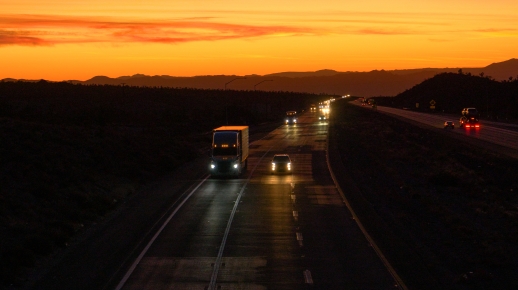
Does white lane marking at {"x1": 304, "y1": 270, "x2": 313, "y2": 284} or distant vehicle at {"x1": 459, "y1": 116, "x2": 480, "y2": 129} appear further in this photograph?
distant vehicle at {"x1": 459, "y1": 116, "x2": 480, "y2": 129}

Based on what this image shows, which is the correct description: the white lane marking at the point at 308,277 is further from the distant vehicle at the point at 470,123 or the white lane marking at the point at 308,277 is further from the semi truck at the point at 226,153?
the distant vehicle at the point at 470,123

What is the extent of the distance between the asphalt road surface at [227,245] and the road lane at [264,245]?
0.03 metres

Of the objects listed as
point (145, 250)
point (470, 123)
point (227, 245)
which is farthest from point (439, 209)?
point (470, 123)

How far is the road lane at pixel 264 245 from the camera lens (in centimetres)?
1759

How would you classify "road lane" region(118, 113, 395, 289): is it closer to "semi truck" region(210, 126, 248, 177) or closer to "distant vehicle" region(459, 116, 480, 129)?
"semi truck" region(210, 126, 248, 177)

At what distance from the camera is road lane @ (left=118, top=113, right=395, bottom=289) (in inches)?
693

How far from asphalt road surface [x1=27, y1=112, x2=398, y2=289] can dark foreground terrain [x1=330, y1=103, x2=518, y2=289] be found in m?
1.13

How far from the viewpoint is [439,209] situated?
3109cm

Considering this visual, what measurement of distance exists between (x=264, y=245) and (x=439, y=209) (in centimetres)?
1202

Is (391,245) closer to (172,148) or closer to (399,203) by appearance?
(399,203)

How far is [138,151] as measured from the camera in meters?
52.0

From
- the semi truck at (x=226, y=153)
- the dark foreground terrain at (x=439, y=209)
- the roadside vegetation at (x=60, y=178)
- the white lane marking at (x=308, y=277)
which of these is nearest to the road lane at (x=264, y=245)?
the white lane marking at (x=308, y=277)

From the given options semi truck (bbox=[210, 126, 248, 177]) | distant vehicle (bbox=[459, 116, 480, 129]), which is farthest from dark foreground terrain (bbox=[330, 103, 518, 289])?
distant vehicle (bbox=[459, 116, 480, 129])

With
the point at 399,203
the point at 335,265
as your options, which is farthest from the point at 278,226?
the point at 399,203
